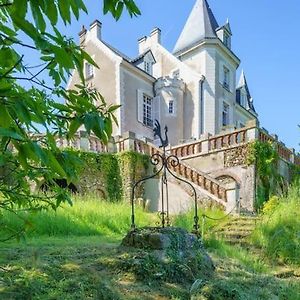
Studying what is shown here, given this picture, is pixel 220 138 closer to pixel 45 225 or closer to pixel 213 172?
pixel 213 172

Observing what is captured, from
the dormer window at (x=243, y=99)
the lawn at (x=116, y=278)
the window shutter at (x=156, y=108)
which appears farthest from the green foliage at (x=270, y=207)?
the dormer window at (x=243, y=99)

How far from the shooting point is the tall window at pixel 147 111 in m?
20.1

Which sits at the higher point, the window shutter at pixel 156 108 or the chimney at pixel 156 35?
the chimney at pixel 156 35

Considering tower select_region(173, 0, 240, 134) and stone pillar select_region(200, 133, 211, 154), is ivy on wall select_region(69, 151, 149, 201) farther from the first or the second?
tower select_region(173, 0, 240, 134)

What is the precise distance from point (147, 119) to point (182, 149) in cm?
559

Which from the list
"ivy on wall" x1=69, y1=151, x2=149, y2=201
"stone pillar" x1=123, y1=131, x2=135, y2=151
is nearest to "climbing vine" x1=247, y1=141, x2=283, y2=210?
"ivy on wall" x1=69, y1=151, x2=149, y2=201

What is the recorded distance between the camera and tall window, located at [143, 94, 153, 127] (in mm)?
20062

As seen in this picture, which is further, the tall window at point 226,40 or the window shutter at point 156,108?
the tall window at point 226,40

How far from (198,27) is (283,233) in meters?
18.9

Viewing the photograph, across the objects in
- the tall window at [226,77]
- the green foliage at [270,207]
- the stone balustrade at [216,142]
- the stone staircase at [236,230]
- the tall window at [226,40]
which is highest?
the tall window at [226,40]

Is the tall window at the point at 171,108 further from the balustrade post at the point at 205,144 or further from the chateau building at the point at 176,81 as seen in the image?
the balustrade post at the point at 205,144

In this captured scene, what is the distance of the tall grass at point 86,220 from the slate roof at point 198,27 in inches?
589

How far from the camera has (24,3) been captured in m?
0.91

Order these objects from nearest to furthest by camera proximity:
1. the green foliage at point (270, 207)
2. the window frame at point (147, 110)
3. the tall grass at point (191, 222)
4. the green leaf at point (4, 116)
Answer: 1. the green leaf at point (4, 116)
2. the tall grass at point (191, 222)
3. the green foliage at point (270, 207)
4. the window frame at point (147, 110)
